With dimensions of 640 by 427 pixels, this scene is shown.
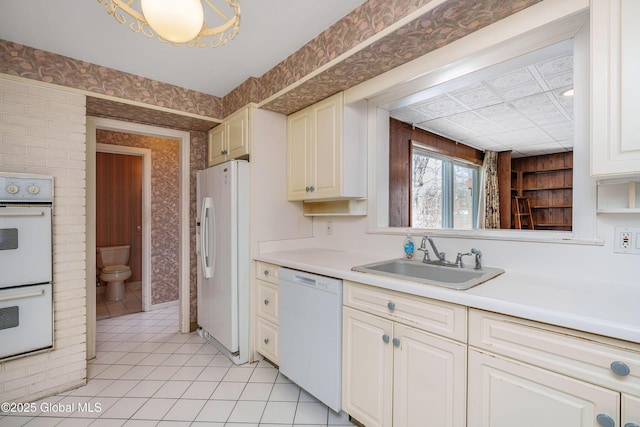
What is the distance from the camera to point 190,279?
3.09 m

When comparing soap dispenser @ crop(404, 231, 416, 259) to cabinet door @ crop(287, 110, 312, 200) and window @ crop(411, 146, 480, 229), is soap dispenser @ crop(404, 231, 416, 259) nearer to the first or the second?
window @ crop(411, 146, 480, 229)

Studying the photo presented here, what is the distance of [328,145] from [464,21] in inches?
44.6

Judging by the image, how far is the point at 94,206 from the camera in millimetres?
2561

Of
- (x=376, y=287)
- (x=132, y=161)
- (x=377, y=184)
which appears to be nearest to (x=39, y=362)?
(x=376, y=287)

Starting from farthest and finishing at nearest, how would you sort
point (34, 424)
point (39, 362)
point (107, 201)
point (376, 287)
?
point (107, 201) → point (39, 362) → point (34, 424) → point (376, 287)

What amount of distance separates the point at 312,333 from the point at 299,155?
145 centimetres

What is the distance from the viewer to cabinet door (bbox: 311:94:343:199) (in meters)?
2.20

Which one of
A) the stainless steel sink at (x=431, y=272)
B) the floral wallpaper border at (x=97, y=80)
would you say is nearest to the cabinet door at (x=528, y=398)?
the stainless steel sink at (x=431, y=272)

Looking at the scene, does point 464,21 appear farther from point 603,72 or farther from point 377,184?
point 377,184

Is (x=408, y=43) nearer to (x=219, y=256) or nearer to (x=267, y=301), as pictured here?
(x=267, y=301)

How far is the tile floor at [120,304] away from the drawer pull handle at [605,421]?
4.25 metres

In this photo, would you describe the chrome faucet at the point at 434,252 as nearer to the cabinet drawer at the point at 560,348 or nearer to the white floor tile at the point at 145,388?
the cabinet drawer at the point at 560,348

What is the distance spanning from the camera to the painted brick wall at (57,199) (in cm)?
193

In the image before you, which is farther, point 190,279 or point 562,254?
point 190,279
